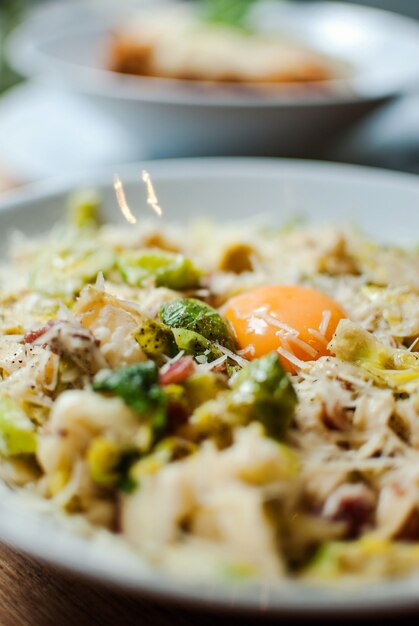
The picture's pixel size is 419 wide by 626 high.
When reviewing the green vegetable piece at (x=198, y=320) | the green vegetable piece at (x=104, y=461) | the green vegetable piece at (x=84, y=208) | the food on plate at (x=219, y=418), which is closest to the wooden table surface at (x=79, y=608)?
the food on plate at (x=219, y=418)

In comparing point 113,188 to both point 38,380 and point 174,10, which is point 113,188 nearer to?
point 38,380

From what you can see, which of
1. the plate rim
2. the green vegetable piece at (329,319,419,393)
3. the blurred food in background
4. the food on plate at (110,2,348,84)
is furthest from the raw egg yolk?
the blurred food in background

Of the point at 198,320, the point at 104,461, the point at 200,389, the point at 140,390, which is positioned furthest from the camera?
the point at 198,320

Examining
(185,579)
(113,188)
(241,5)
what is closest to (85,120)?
(241,5)

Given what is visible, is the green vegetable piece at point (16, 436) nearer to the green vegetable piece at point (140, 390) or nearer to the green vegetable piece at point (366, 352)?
the green vegetable piece at point (140, 390)

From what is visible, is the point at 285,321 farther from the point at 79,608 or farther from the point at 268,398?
the point at 79,608

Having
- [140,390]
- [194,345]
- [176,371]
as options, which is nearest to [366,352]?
[194,345]
